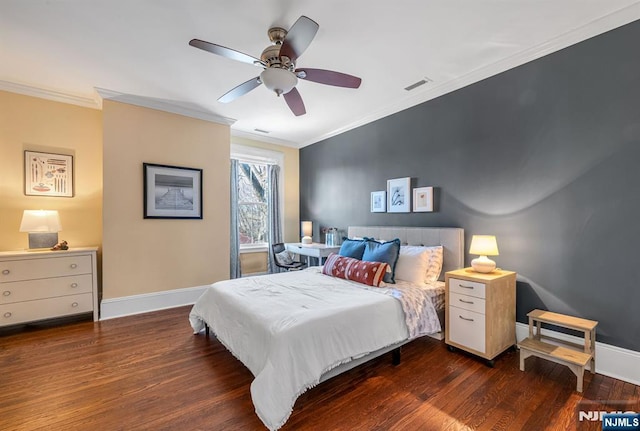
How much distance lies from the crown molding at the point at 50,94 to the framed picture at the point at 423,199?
4538 mm

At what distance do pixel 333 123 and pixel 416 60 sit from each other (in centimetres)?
206

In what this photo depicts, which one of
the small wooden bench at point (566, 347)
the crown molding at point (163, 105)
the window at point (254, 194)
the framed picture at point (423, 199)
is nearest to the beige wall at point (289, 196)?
the window at point (254, 194)

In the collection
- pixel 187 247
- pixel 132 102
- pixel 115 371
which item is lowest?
A: pixel 115 371

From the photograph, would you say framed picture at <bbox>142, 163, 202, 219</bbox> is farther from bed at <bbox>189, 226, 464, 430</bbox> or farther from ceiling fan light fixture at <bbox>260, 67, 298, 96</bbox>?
ceiling fan light fixture at <bbox>260, 67, 298, 96</bbox>

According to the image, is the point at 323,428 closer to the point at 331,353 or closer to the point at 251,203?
the point at 331,353

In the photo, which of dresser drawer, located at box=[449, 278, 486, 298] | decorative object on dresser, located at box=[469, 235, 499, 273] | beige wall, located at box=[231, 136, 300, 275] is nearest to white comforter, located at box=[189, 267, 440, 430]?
dresser drawer, located at box=[449, 278, 486, 298]

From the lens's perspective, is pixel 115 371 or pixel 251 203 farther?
pixel 251 203

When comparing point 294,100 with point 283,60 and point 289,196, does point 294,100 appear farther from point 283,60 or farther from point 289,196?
point 289,196

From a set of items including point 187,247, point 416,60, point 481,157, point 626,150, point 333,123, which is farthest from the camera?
point 333,123

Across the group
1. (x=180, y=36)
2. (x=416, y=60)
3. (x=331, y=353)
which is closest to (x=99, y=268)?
(x=180, y=36)

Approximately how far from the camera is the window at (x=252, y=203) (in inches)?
214

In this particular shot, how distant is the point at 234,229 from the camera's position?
5105 mm

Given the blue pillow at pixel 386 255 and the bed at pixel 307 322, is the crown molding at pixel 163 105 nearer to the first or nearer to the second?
the bed at pixel 307 322

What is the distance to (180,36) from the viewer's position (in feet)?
8.00
